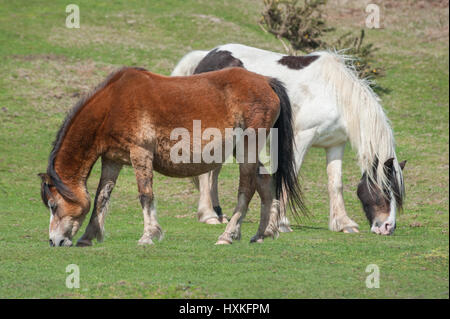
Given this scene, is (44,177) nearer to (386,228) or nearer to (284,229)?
→ (284,229)

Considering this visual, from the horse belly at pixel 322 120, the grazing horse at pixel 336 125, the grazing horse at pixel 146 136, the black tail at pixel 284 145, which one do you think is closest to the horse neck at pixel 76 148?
the grazing horse at pixel 146 136

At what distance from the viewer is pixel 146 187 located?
9023mm

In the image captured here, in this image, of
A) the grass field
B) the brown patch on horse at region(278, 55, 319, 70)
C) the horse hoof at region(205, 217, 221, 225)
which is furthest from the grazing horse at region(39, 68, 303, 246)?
the horse hoof at region(205, 217, 221, 225)

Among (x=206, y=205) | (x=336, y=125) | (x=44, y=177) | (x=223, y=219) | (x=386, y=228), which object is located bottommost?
(x=223, y=219)

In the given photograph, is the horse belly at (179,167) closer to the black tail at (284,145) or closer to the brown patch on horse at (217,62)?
the black tail at (284,145)

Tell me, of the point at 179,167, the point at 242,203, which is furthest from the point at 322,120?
the point at 179,167

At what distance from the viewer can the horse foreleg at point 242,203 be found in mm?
9328

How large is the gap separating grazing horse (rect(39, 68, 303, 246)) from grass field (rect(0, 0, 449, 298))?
1.54 feet

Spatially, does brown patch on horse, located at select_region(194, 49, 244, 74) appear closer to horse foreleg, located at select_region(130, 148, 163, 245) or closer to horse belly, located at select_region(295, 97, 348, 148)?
horse belly, located at select_region(295, 97, 348, 148)

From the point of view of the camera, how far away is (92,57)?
1137 inches

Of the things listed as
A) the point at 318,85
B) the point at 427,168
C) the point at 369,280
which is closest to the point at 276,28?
the point at 427,168

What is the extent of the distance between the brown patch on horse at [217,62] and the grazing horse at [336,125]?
Answer: 18 millimetres

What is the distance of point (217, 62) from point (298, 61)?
152 cm
